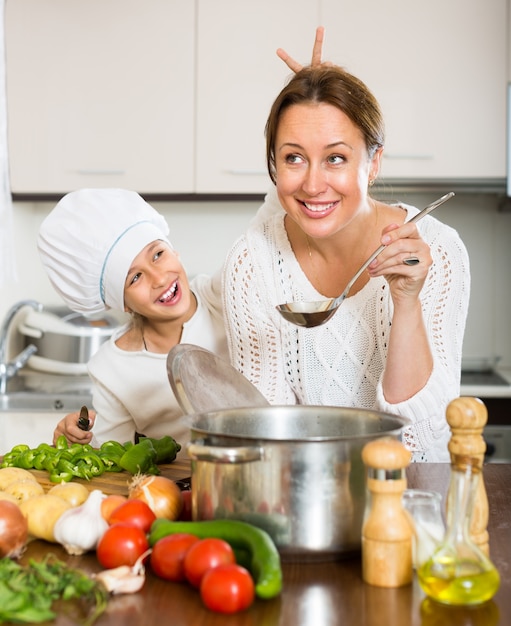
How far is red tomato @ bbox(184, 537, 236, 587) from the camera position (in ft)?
2.87

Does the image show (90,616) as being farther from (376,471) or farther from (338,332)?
(338,332)

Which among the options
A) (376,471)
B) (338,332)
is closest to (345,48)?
(338,332)

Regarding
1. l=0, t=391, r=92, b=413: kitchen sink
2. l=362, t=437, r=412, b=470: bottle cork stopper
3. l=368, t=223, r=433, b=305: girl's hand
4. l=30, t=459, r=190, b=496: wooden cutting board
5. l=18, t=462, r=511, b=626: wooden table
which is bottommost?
l=0, t=391, r=92, b=413: kitchen sink

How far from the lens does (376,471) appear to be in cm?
88

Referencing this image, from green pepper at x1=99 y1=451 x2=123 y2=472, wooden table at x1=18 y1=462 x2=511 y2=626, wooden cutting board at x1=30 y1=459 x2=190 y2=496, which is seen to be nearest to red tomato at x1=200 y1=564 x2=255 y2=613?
wooden table at x1=18 y1=462 x2=511 y2=626

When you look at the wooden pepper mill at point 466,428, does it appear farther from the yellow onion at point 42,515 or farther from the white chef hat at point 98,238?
the white chef hat at point 98,238

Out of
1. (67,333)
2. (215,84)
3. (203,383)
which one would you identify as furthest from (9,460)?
(215,84)

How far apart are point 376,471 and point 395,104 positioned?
2.28 metres

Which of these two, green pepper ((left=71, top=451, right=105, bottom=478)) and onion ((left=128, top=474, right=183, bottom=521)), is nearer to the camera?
onion ((left=128, top=474, right=183, bottom=521))

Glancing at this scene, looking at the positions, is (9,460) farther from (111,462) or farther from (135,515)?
(135,515)

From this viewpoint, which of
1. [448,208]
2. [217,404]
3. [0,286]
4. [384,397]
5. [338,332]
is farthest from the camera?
[448,208]

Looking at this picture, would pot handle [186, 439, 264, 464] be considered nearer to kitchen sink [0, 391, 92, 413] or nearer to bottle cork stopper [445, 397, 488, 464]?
bottle cork stopper [445, 397, 488, 464]

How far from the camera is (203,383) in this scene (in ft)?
4.09

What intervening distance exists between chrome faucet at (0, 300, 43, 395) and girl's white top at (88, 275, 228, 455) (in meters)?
1.10
